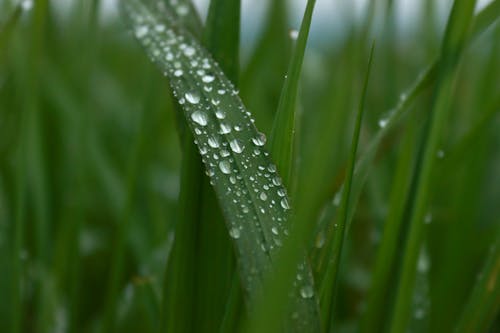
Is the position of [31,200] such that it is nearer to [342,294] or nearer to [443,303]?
[342,294]

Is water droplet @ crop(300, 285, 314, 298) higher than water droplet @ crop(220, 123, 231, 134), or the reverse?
water droplet @ crop(220, 123, 231, 134)

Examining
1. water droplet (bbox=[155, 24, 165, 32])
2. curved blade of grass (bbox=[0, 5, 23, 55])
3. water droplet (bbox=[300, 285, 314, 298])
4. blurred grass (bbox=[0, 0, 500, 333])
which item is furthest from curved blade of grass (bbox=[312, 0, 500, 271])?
curved blade of grass (bbox=[0, 5, 23, 55])

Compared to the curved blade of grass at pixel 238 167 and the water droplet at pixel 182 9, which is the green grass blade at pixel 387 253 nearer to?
the curved blade of grass at pixel 238 167

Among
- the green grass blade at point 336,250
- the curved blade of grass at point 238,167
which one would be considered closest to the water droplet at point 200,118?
the curved blade of grass at point 238,167

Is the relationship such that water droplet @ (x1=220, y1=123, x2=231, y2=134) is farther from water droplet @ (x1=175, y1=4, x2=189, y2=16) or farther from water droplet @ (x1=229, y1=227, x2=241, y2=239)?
water droplet @ (x1=175, y1=4, x2=189, y2=16)

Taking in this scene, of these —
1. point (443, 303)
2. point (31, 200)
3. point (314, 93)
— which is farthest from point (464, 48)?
point (314, 93)

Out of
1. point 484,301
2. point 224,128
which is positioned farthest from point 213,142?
point 484,301

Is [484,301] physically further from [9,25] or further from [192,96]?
[9,25]
